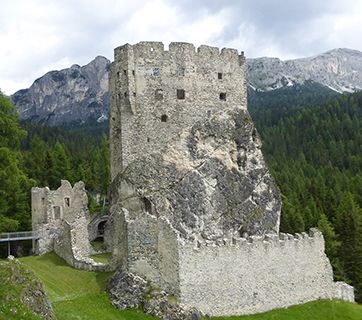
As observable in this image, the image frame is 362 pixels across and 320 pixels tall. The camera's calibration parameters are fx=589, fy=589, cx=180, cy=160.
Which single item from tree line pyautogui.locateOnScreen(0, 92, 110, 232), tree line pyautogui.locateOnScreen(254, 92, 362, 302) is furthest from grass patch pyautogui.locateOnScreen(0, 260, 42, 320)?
tree line pyautogui.locateOnScreen(254, 92, 362, 302)

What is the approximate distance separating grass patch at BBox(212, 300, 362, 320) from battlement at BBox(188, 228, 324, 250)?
406cm

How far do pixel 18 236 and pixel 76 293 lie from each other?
44.1 ft

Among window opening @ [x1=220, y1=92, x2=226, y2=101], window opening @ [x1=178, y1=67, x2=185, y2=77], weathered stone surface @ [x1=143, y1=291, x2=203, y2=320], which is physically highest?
window opening @ [x1=178, y1=67, x2=185, y2=77]

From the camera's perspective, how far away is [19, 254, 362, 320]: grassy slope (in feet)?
99.7

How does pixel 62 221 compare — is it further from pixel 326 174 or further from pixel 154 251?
pixel 326 174

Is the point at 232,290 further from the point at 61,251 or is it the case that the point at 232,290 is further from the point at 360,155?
the point at 360,155

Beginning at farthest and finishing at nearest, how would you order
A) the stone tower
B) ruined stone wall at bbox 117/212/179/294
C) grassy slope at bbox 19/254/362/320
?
the stone tower, ruined stone wall at bbox 117/212/179/294, grassy slope at bbox 19/254/362/320

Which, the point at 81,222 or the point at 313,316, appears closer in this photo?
the point at 313,316

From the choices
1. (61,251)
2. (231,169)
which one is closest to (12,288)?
(61,251)

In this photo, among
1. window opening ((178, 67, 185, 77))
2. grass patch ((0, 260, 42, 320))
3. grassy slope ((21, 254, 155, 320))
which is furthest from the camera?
window opening ((178, 67, 185, 77))

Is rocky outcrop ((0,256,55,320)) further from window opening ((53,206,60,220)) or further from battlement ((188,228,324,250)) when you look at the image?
window opening ((53,206,60,220))

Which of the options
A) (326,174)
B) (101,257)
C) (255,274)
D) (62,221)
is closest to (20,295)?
(255,274)

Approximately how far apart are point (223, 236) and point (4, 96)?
19.5m

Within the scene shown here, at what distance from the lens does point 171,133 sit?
43.3m
